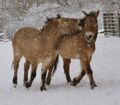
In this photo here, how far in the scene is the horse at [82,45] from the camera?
8.83 m

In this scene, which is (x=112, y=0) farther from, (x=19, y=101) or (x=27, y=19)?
(x=19, y=101)

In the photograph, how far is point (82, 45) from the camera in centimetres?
906

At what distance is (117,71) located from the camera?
1105 cm

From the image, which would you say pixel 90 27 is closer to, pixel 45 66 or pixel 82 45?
pixel 82 45

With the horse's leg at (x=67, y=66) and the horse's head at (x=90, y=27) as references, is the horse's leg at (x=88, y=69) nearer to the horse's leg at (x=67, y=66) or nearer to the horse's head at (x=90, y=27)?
the horse's head at (x=90, y=27)

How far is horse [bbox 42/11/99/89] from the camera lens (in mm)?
8828

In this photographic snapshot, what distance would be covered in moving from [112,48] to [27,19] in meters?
18.4

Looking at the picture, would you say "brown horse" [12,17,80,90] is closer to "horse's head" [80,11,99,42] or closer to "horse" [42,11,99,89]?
"horse" [42,11,99,89]

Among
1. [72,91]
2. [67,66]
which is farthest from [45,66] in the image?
[72,91]

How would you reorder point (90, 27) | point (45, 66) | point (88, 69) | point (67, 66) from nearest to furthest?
point (90, 27) → point (88, 69) → point (45, 66) → point (67, 66)

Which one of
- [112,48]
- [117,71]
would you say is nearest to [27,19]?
[112,48]

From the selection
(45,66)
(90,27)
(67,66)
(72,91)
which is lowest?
(72,91)

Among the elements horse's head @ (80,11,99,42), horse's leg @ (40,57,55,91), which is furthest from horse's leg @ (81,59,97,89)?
horse's leg @ (40,57,55,91)

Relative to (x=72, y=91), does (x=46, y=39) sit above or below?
above
